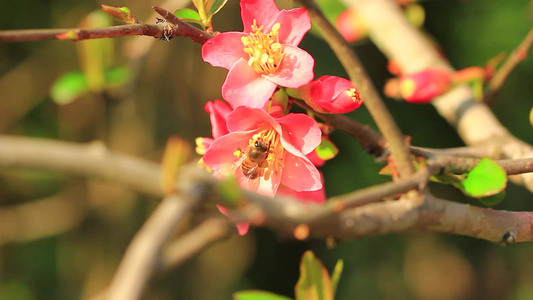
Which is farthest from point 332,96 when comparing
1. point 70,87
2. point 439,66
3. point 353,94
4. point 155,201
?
point 155,201

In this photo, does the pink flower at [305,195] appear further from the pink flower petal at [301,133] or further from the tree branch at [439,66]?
the tree branch at [439,66]

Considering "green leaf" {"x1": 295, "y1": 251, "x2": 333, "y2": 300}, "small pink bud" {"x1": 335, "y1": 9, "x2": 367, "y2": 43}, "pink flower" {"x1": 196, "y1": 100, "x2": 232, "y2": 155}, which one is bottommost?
"small pink bud" {"x1": 335, "y1": 9, "x2": 367, "y2": 43}

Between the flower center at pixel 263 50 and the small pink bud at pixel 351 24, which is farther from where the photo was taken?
the small pink bud at pixel 351 24

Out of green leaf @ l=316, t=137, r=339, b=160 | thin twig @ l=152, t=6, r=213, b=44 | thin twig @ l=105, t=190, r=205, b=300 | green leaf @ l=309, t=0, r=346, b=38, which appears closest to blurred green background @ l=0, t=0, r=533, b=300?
green leaf @ l=309, t=0, r=346, b=38

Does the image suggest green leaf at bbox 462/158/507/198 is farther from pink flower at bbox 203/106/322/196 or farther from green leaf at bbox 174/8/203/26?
green leaf at bbox 174/8/203/26

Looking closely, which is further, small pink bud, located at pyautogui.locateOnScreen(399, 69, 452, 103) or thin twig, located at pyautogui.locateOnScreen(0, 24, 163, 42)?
small pink bud, located at pyautogui.locateOnScreen(399, 69, 452, 103)

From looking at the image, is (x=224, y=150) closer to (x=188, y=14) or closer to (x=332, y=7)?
(x=188, y=14)

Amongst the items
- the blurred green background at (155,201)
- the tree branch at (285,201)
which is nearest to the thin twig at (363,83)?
the tree branch at (285,201)
